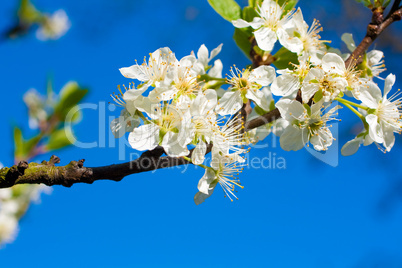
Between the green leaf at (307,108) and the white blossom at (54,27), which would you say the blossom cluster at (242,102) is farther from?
the white blossom at (54,27)

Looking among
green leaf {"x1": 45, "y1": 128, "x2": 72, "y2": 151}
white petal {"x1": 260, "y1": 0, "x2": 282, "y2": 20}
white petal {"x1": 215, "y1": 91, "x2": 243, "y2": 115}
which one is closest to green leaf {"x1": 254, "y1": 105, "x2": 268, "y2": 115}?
white petal {"x1": 215, "y1": 91, "x2": 243, "y2": 115}

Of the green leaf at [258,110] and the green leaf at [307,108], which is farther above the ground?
the green leaf at [258,110]

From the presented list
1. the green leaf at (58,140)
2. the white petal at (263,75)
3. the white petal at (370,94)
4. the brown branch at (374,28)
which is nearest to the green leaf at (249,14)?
the white petal at (263,75)

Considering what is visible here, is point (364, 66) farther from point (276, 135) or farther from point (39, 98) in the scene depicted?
point (39, 98)

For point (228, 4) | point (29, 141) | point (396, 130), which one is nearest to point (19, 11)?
point (29, 141)

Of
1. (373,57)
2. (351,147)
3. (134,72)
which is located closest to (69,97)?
(134,72)
